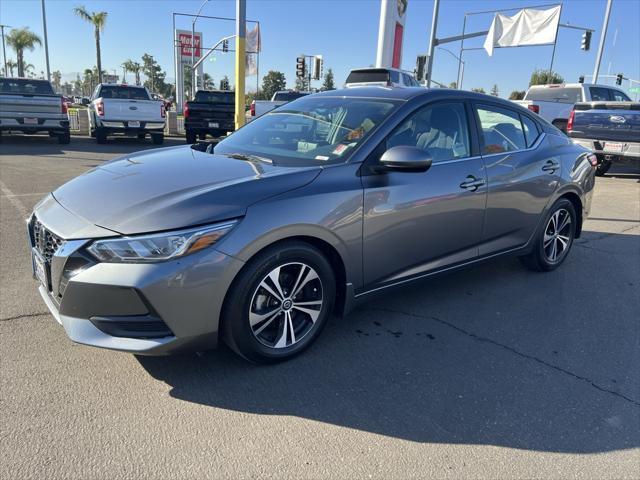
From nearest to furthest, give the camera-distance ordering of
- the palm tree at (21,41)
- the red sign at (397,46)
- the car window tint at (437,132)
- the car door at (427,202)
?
the car door at (427,202) → the car window tint at (437,132) → the red sign at (397,46) → the palm tree at (21,41)

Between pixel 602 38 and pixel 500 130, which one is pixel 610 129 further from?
pixel 602 38

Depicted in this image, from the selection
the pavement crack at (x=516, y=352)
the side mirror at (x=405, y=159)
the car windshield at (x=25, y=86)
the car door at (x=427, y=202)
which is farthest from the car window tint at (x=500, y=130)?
the car windshield at (x=25, y=86)

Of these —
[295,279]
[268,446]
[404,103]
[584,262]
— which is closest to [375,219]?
[295,279]

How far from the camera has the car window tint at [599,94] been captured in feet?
51.3

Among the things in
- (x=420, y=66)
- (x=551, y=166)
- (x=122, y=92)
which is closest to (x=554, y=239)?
(x=551, y=166)

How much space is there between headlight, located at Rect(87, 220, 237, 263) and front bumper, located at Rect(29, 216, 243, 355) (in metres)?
0.03

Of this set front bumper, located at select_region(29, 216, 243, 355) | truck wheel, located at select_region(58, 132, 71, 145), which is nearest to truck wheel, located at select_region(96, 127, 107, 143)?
truck wheel, located at select_region(58, 132, 71, 145)

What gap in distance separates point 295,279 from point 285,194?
21.0 inches

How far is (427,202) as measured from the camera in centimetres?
358

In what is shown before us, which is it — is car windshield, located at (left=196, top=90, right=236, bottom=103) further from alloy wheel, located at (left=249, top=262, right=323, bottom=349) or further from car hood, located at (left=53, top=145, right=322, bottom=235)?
alloy wheel, located at (left=249, top=262, right=323, bottom=349)

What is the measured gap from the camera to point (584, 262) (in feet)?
18.2

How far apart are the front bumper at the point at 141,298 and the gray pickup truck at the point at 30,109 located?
44.2 feet

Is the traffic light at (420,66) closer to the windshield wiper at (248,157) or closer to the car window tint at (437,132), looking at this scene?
the car window tint at (437,132)

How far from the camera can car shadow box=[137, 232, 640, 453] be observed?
264cm
